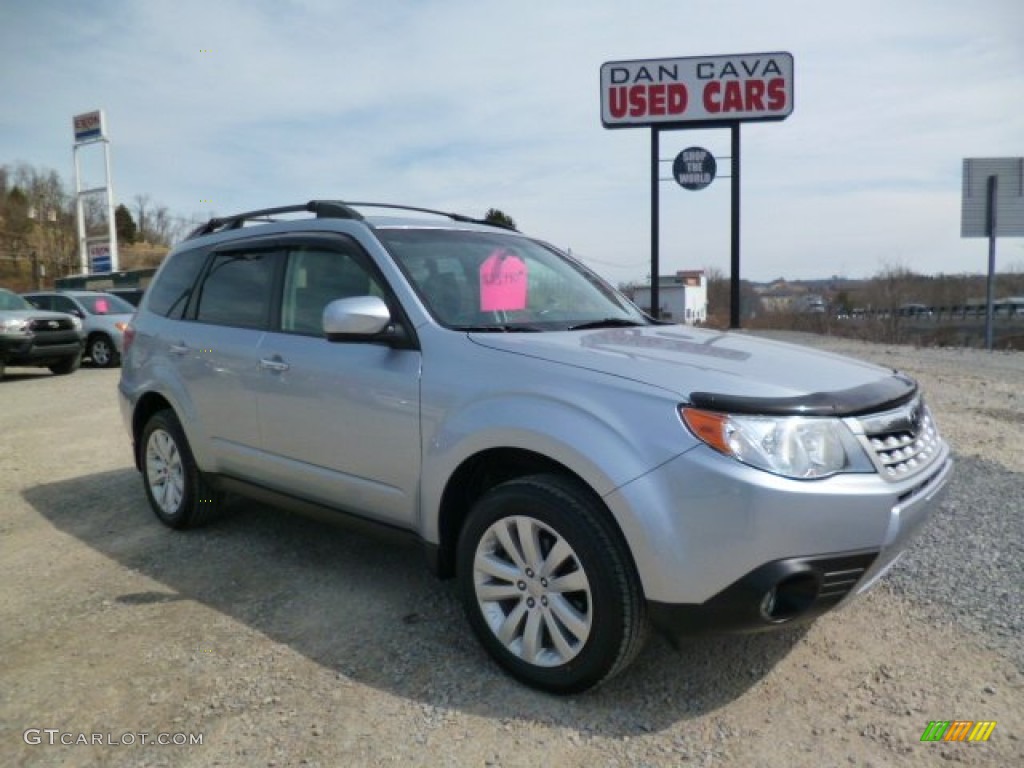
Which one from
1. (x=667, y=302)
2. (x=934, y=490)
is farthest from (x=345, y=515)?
(x=667, y=302)

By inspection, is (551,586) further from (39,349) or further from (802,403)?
(39,349)

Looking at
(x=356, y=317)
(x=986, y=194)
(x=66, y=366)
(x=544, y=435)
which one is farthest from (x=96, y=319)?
(x=986, y=194)

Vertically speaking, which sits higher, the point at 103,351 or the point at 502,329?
the point at 502,329

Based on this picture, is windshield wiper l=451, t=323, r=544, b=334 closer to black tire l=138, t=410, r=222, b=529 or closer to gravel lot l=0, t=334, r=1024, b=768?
gravel lot l=0, t=334, r=1024, b=768

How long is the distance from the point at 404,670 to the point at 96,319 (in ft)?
48.2

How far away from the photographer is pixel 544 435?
2541 mm

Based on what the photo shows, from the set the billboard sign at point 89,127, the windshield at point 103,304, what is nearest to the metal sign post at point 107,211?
the billboard sign at point 89,127

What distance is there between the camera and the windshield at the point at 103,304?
592 inches

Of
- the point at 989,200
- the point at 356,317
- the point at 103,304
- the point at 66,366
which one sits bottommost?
the point at 66,366

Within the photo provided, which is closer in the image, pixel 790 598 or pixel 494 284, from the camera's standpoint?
pixel 790 598

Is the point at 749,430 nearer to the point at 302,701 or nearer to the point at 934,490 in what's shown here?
the point at 934,490

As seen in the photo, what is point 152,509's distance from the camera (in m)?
4.76

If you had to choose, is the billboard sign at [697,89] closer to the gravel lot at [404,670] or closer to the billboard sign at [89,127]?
the gravel lot at [404,670]

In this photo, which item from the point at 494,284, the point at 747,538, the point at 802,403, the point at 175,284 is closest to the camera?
the point at 747,538
